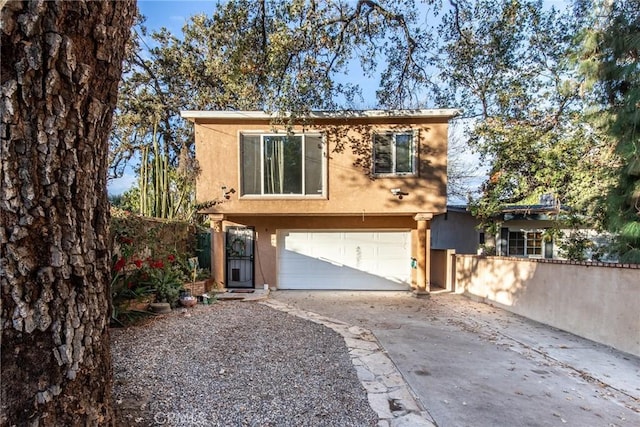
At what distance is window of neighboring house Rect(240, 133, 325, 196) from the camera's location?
8.97 m

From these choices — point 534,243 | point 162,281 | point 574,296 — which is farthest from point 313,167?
point 534,243

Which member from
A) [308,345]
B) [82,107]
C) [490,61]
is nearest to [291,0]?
[490,61]

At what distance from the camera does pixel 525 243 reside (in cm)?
1251

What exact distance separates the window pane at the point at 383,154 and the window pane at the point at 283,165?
2075mm

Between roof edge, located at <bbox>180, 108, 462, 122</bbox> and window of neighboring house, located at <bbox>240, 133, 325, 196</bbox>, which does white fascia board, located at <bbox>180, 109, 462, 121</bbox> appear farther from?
Result: window of neighboring house, located at <bbox>240, 133, 325, 196</bbox>

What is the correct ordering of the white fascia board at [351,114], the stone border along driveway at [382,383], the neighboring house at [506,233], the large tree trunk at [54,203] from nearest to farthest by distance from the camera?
the large tree trunk at [54,203] → the stone border along driveway at [382,383] → the white fascia board at [351,114] → the neighboring house at [506,233]

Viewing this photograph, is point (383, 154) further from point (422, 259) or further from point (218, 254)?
point (218, 254)

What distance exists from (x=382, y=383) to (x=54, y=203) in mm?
3357

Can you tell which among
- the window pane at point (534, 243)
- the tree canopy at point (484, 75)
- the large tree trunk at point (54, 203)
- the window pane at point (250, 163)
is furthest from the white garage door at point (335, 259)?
the large tree trunk at point (54, 203)

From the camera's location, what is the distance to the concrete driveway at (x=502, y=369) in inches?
122

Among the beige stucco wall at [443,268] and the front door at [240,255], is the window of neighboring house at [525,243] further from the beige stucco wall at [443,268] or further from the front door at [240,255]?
the front door at [240,255]

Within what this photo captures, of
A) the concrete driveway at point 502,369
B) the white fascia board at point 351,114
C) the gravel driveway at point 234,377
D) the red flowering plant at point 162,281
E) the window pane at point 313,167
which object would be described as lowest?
the concrete driveway at point 502,369

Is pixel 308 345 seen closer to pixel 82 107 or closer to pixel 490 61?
pixel 82 107

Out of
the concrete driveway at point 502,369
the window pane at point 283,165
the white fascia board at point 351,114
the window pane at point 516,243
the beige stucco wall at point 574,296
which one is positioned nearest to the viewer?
the concrete driveway at point 502,369
